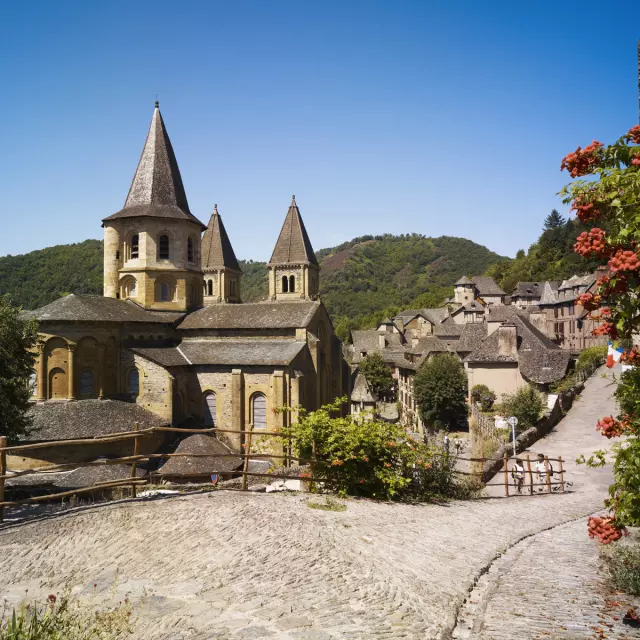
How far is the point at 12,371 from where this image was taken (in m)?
16.7

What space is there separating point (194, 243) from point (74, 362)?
11946 mm

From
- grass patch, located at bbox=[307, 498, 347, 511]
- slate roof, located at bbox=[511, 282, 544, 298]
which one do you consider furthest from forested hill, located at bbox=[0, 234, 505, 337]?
grass patch, located at bbox=[307, 498, 347, 511]

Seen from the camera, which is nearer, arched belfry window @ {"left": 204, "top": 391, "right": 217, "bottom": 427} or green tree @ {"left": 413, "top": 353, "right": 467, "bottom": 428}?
arched belfry window @ {"left": 204, "top": 391, "right": 217, "bottom": 427}

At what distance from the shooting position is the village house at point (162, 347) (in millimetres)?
28203

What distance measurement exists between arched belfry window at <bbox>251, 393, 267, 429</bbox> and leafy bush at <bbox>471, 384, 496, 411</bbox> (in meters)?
14.8

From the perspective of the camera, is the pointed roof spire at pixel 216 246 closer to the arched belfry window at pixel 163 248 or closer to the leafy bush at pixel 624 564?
the arched belfry window at pixel 163 248

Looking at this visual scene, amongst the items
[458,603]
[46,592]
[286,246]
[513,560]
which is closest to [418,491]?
[513,560]

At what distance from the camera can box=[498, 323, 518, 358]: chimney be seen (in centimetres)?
3694

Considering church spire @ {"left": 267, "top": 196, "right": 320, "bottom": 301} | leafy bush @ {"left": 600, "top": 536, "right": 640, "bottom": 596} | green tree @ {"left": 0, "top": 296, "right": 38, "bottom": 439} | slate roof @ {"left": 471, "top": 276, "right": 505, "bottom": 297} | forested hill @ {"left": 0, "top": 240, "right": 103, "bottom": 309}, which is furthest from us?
slate roof @ {"left": 471, "top": 276, "right": 505, "bottom": 297}

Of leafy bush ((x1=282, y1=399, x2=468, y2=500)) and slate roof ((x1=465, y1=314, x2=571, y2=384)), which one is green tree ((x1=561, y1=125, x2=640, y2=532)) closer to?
leafy bush ((x1=282, y1=399, x2=468, y2=500))

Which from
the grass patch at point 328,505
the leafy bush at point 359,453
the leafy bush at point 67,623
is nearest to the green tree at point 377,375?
the leafy bush at point 359,453

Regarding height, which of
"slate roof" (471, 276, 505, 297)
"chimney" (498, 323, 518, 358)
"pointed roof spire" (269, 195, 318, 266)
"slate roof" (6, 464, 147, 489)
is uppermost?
"slate roof" (471, 276, 505, 297)

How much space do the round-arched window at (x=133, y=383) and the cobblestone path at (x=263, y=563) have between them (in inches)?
831

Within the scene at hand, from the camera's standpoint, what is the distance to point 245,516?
31.1ft
